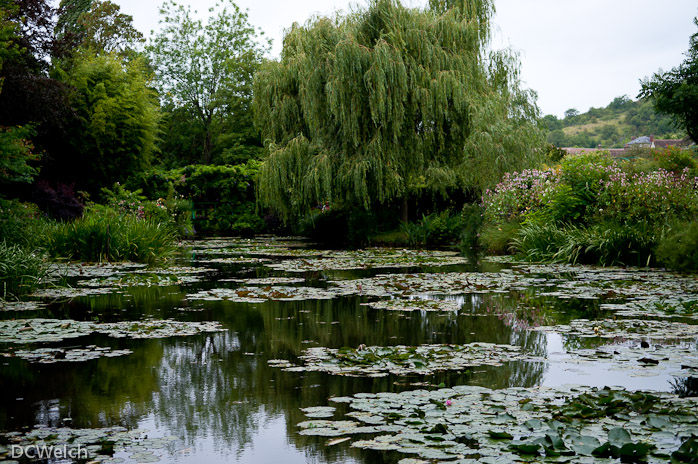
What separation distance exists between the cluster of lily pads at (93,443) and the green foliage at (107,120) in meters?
19.3

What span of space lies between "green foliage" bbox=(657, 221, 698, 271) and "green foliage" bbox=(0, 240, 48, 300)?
940cm

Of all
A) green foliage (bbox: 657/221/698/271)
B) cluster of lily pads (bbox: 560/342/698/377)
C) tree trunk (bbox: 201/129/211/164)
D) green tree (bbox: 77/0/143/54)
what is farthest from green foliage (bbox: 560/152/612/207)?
green tree (bbox: 77/0/143/54)

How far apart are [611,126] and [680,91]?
5685 centimetres

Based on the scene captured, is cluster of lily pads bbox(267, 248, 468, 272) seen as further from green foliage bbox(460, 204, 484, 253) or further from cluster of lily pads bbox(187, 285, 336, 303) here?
green foliage bbox(460, 204, 484, 253)

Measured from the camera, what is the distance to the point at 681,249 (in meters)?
10.4

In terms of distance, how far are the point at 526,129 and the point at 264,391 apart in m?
17.5

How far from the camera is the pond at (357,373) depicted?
3293mm

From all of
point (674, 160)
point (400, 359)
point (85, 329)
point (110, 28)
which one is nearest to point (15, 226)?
point (85, 329)

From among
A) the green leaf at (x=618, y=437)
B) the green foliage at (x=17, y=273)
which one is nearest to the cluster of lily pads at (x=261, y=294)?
the green foliage at (x=17, y=273)

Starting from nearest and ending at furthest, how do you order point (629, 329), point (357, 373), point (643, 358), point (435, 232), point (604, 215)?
point (357, 373)
point (643, 358)
point (629, 329)
point (604, 215)
point (435, 232)

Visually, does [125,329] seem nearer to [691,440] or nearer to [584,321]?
[584,321]

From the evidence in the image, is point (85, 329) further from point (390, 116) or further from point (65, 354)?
point (390, 116)

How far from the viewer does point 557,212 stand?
564 inches

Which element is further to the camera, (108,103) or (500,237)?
(108,103)
